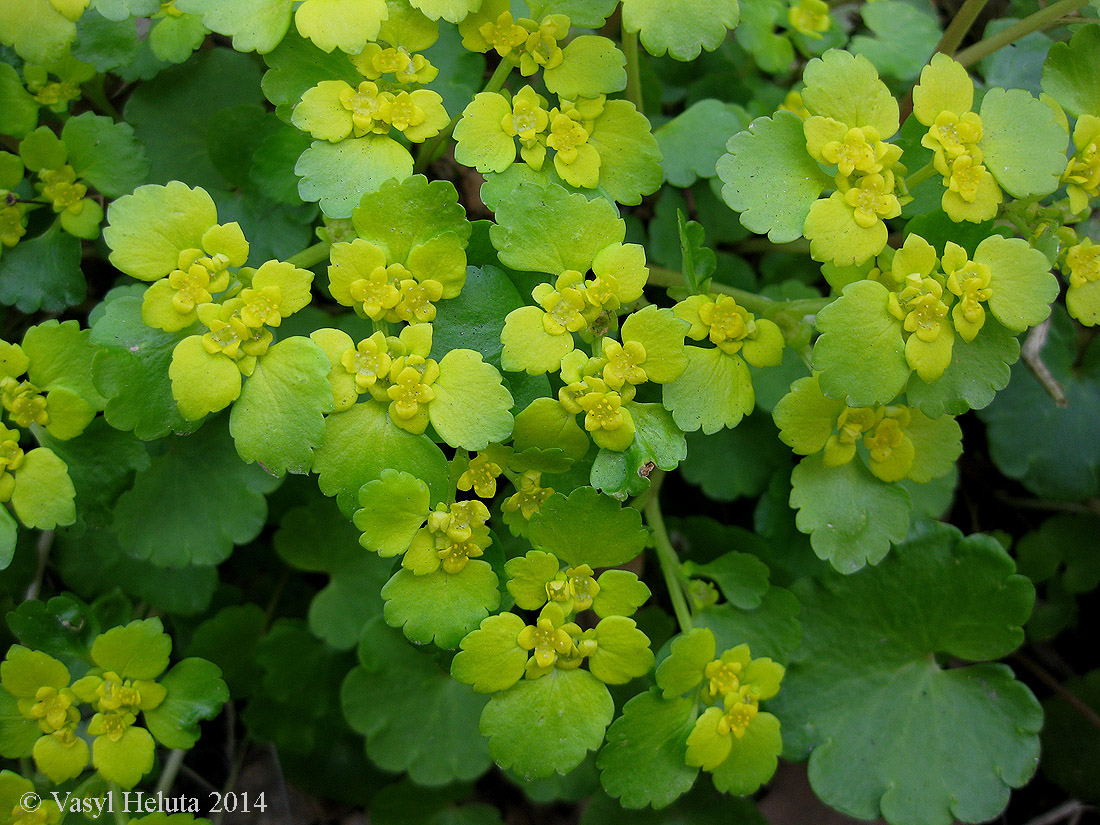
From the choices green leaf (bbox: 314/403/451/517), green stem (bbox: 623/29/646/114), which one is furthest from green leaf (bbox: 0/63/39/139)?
green stem (bbox: 623/29/646/114)

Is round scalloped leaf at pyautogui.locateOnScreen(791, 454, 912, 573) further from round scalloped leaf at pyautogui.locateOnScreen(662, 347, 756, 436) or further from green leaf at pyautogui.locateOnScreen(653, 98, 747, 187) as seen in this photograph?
green leaf at pyautogui.locateOnScreen(653, 98, 747, 187)

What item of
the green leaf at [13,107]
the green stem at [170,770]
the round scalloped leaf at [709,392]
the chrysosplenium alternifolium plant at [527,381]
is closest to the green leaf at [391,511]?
the chrysosplenium alternifolium plant at [527,381]

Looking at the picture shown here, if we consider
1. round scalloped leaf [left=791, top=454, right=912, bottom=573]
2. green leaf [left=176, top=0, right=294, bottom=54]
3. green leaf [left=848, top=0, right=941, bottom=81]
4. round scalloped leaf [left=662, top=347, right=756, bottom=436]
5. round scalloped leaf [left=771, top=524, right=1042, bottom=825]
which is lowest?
round scalloped leaf [left=771, top=524, right=1042, bottom=825]

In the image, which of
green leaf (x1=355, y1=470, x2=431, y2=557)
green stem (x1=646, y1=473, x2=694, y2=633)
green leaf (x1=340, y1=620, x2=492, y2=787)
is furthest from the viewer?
green leaf (x1=340, y1=620, x2=492, y2=787)

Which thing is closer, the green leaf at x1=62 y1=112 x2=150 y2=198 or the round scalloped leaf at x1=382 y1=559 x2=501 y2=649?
the round scalloped leaf at x1=382 y1=559 x2=501 y2=649

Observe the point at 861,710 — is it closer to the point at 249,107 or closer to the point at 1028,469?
the point at 1028,469

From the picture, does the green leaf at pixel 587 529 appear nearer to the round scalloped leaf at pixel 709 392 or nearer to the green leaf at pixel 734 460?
the round scalloped leaf at pixel 709 392
